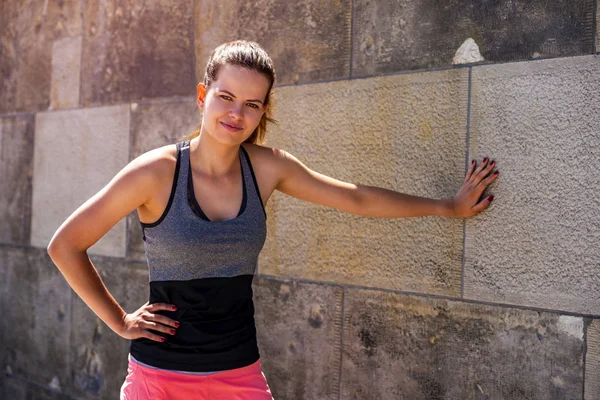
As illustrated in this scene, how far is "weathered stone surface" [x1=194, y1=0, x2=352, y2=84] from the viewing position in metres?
3.66

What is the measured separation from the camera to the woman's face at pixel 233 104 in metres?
2.71

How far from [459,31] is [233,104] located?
44.2 inches

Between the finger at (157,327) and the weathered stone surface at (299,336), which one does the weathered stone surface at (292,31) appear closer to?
the weathered stone surface at (299,336)

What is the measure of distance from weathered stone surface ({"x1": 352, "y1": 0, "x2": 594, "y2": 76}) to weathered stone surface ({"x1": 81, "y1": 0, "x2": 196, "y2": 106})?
130 cm

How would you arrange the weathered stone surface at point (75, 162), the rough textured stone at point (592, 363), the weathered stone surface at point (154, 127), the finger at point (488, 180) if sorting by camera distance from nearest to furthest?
the rough textured stone at point (592, 363), the finger at point (488, 180), the weathered stone surface at point (154, 127), the weathered stone surface at point (75, 162)

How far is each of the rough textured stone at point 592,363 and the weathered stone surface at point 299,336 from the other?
122cm

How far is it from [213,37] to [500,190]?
6.54 ft

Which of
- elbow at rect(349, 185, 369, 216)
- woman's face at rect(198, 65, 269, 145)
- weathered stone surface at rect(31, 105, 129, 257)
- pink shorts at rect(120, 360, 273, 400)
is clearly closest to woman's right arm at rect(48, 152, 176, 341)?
pink shorts at rect(120, 360, 273, 400)

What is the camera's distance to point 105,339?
16.0ft

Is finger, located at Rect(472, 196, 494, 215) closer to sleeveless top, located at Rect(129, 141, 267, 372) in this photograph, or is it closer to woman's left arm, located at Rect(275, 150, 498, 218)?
woman's left arm, located at Rect(275, 150, 498, 218)

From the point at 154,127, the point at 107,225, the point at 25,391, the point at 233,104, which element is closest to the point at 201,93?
the point at 233,104

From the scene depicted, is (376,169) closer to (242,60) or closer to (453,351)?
(453,351)

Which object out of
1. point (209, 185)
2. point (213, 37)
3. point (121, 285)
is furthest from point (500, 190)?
point (121, 285)

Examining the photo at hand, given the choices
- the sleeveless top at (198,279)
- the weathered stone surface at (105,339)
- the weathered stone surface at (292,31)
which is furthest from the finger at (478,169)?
the weathered stone surface at (105,339)
